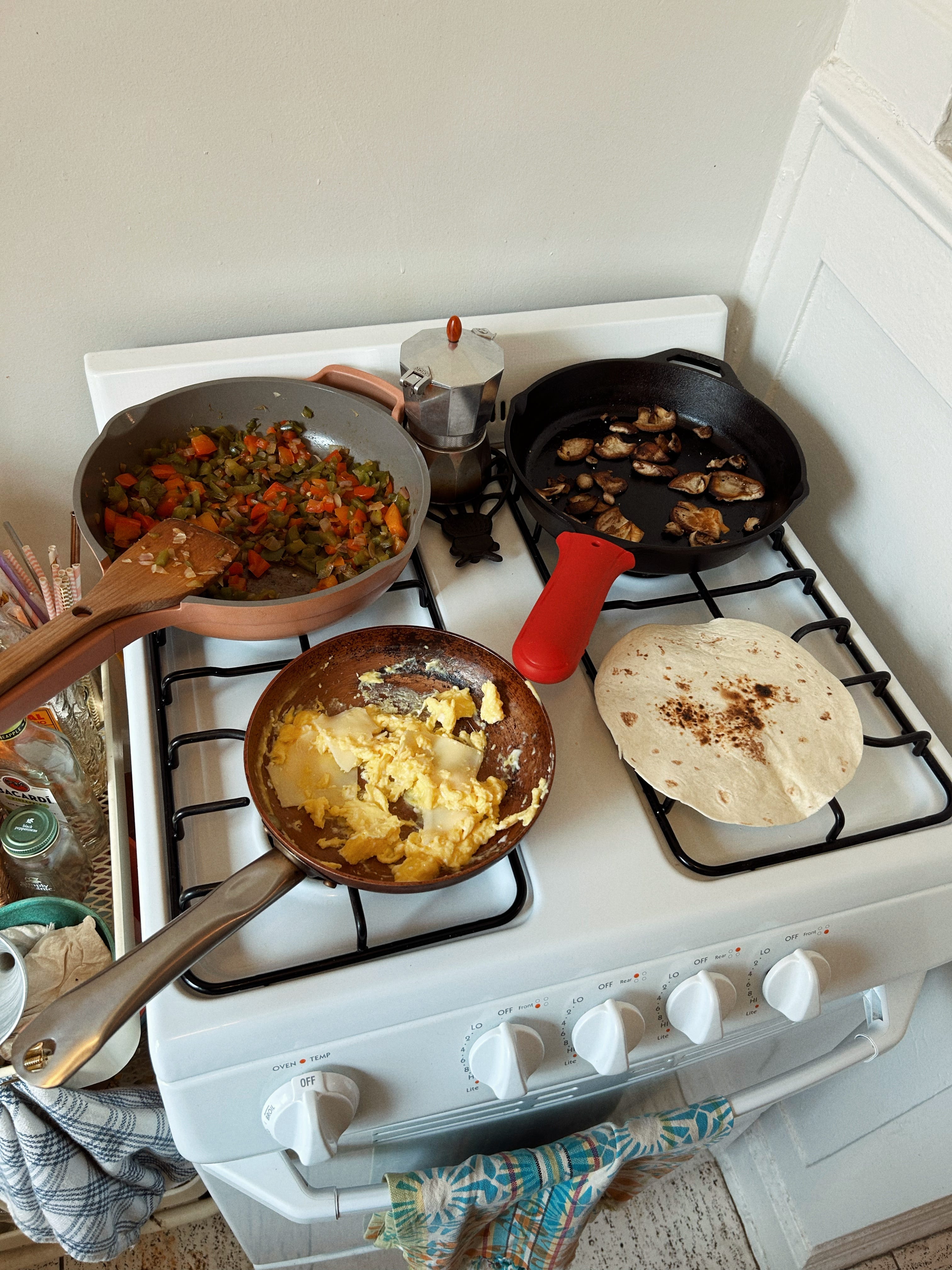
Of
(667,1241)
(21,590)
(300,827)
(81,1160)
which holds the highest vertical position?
(300,827)

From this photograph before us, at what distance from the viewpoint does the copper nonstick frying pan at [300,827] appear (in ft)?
1.64

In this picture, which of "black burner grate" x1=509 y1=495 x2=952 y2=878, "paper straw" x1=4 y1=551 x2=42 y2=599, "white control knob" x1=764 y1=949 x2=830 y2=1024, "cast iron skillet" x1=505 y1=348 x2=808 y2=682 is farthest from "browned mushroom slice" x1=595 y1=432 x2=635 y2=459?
"paper straw" x1=4 y1=551 x2=42 y2=599

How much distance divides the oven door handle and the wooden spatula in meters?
0.39

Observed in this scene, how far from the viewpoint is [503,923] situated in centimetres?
63

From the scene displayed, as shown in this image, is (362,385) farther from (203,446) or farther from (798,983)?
(798,983)

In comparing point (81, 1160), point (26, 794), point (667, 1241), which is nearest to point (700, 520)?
point (26, 794)

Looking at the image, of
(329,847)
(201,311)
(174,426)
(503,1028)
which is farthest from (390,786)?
(201,311)

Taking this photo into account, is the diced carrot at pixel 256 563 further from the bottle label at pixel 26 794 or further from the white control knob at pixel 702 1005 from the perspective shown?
the white control knob at pixel 702 1005

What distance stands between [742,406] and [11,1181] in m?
1.14

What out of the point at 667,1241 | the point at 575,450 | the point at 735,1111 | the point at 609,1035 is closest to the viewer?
the point at 609,1035

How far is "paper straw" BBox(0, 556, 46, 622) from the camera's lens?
3.03 feet

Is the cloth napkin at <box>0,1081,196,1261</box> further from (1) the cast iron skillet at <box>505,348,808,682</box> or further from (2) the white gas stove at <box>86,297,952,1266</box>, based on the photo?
(1) the cast iron skillet at <box>505,348,808,682</box>

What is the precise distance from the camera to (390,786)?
682 millimetres

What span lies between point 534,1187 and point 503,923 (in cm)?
32
